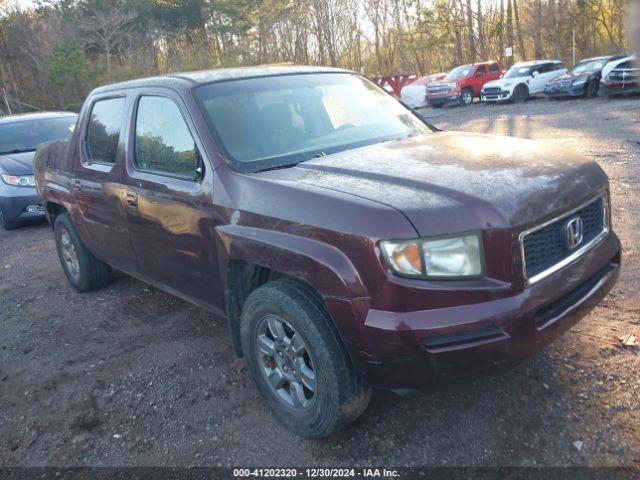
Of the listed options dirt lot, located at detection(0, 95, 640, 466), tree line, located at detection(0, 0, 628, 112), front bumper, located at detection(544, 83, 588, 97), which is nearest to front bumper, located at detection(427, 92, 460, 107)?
front bumper, located at detection(544, 83, 588, 97)

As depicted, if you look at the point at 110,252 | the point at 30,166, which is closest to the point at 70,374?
the point at 110,252

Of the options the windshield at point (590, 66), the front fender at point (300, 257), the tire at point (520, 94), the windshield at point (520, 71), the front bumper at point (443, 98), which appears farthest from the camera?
the front bumper at point (443, 98)

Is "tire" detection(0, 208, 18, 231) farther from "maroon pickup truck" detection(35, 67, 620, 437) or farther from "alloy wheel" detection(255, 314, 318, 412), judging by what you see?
"alloy wheel" detection(255, 314, 318, 412)

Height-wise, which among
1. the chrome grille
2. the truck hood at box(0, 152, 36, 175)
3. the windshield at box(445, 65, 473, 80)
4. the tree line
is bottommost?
the chrome grille

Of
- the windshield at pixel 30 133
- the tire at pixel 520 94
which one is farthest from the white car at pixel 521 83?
the windshield at pixel 30 133

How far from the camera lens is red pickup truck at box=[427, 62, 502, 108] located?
23.8 meters

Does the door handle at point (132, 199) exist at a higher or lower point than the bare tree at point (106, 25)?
lower

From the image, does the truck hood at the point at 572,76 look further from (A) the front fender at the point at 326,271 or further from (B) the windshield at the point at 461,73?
(A) the front fender at the point at 326,271

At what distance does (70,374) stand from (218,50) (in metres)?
34.5

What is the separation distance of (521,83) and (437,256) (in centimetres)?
2208

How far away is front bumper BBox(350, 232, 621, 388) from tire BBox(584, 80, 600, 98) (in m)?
20.6

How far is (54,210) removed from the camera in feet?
18.6

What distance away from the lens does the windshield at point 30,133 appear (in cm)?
925

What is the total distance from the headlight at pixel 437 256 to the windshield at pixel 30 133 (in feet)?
27.4
